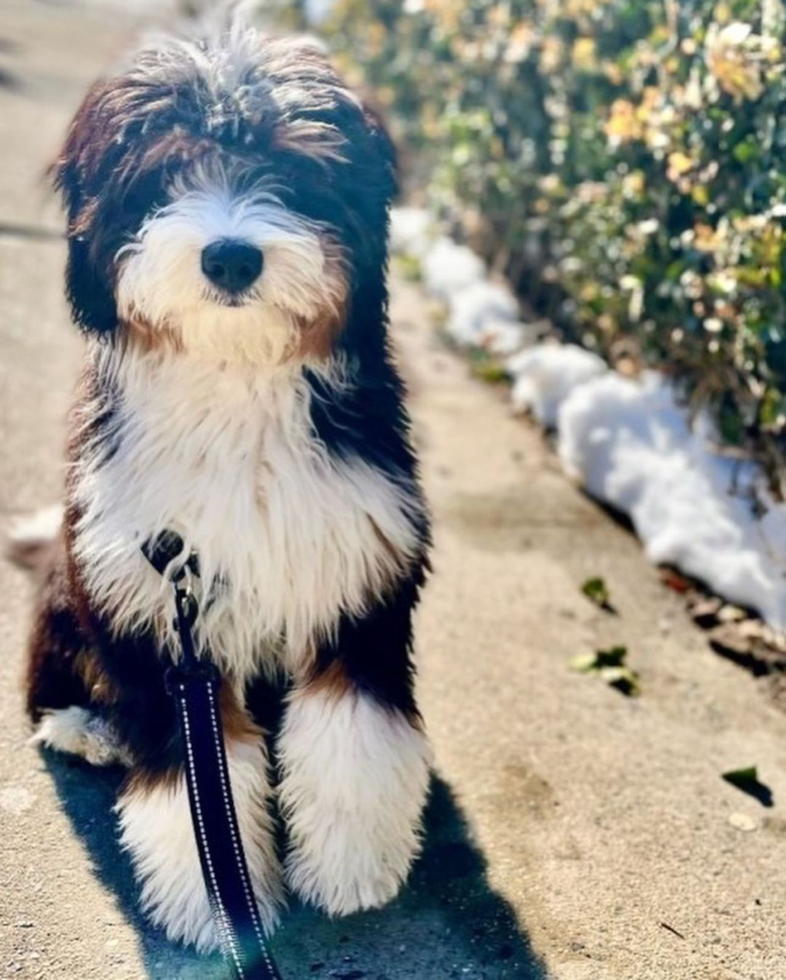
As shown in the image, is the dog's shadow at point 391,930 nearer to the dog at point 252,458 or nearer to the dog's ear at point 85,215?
the dog at point 252,458

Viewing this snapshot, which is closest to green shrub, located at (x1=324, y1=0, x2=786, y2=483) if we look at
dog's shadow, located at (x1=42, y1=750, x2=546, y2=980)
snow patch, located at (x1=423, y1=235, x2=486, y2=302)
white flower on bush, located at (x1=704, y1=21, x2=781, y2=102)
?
white flower on bush, located at (x1=704, y1=21, x2=781, y2=102)

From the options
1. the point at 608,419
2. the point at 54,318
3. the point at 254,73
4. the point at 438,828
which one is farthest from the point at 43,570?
the point at 54,318

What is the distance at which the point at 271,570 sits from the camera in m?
2.68

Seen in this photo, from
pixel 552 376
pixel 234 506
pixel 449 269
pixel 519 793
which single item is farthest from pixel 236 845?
pixel 449 269

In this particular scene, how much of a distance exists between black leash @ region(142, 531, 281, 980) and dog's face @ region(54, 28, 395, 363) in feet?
1.38

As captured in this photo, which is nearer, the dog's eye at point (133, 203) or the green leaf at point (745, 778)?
the dog's eye at point (133, 203)

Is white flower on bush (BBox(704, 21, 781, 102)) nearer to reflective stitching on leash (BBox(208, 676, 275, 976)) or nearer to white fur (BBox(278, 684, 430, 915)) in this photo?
white fur (BBox(278, 684, 430, 915))

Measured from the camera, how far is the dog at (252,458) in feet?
8.15

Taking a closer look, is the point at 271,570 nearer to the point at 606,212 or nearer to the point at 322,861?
the point at 322,861

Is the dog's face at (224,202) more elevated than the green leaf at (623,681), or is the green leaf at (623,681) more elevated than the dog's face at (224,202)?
the dog's face at (224,202)

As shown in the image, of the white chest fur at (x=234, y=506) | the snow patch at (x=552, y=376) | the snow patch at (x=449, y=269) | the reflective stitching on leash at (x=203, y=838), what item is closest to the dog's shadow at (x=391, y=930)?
the reflective stitching on leash at (x=203, y=838)

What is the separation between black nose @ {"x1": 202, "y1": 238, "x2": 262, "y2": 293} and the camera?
2377 millimetres

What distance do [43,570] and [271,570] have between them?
98 centimetres

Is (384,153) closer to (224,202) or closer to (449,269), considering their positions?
(224,202)
